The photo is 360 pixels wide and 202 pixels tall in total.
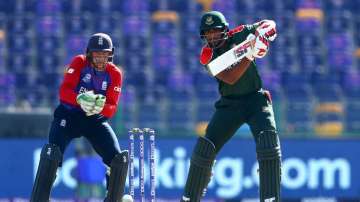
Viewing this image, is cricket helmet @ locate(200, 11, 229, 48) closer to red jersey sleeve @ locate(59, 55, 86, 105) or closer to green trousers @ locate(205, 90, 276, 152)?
green trousers @ locate(205, 90, 276, 152)

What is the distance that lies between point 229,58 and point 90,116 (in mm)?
1713

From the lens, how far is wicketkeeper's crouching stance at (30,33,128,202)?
384 inches

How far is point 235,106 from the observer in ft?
30.9

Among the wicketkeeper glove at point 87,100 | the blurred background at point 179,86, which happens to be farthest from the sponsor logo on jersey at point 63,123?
the blurred background at point 179,86

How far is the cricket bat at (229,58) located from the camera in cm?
905

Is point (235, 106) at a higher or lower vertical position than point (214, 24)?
lower

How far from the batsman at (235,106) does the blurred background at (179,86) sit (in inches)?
232

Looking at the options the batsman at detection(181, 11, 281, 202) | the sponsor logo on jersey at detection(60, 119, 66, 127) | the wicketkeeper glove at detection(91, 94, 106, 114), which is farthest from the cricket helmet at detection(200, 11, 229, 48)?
the sponsor logo on jersey at detection(60, 119, 66, 127)

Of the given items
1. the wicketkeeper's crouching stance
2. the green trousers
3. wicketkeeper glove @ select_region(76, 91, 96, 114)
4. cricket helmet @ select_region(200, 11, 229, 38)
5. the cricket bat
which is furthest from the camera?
the wicketkeeper's crouching stance

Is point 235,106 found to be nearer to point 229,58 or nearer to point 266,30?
point 229,58

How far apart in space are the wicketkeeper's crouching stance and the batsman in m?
0.91

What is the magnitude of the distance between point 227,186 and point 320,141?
166 cm

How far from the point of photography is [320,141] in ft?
53.0

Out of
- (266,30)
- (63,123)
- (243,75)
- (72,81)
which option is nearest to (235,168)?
(63,123)
